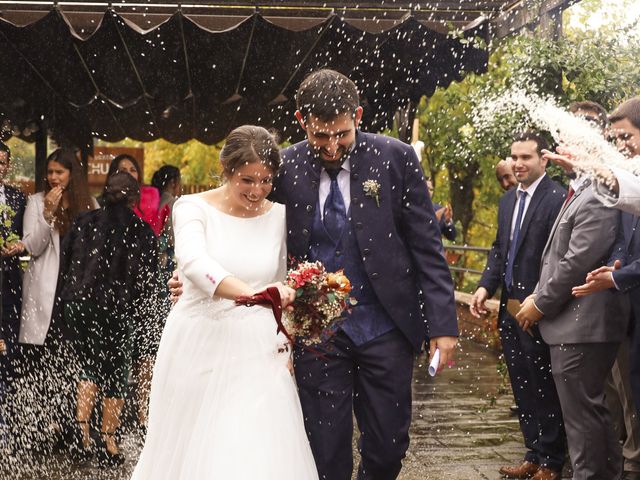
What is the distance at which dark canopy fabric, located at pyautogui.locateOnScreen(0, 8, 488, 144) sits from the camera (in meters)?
8.65

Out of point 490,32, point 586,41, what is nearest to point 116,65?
point 490,32

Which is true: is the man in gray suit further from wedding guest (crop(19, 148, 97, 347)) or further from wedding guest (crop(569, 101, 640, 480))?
wedding guest (crop(19, 148, 97, 347))

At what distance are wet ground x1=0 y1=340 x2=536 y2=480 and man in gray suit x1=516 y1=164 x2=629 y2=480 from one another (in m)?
1.12

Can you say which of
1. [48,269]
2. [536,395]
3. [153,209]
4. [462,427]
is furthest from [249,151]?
[153,209]

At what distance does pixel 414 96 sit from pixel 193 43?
104 inches

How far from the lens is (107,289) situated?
7.13 meters

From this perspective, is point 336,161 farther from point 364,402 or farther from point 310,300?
point 364,402

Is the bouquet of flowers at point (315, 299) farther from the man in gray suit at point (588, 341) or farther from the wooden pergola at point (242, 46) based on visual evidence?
the wooden pergola at point (242, 46)

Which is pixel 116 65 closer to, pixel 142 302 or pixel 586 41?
pixel 142 302

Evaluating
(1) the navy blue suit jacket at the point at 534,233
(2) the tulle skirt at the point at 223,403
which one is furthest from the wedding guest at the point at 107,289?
(1) the navy blue suit jacket at the point at 534,233

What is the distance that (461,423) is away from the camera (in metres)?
8.33

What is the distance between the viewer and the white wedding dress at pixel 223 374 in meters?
4.29

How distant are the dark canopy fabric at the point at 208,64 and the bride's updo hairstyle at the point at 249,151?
398 cm

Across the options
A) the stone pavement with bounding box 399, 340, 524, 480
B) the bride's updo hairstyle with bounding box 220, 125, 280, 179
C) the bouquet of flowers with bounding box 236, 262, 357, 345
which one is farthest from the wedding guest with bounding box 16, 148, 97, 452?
the bouquet of flowers with bounding box 236, 262, 357, 345
